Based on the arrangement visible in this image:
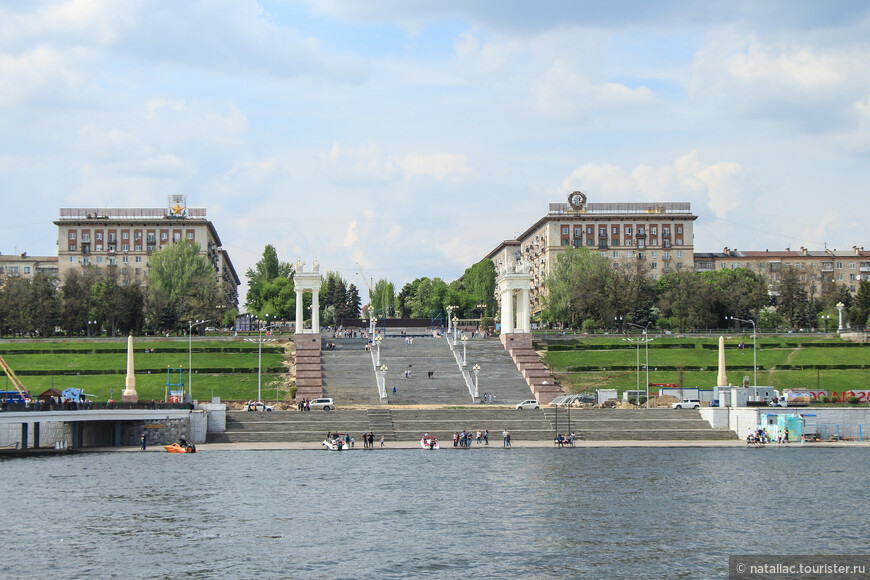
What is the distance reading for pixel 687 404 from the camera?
7875cm

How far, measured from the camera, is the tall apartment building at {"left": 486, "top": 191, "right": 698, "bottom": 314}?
16612 cm

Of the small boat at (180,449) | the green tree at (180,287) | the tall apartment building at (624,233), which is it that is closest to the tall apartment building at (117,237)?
the green tree at (180,287)

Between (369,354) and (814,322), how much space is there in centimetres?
7292

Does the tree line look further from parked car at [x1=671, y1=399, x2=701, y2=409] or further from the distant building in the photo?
the distant building

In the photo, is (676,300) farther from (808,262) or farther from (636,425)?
(808,262)

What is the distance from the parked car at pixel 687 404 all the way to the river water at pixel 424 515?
18.7 metres

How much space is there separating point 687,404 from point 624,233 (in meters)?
91.4

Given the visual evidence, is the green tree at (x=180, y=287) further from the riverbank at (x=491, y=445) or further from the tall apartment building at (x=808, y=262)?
the tall apartment building at (x=808, y=262)

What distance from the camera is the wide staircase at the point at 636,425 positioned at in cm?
7075

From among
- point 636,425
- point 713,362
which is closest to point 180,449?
point 636,425

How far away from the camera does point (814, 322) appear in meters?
139

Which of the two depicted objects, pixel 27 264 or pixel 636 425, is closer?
pixel 636 425

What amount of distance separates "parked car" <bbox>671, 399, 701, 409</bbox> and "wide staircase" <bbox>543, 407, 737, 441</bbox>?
7.45 ft

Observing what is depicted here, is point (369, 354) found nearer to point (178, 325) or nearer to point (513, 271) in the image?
point (513, 271)
